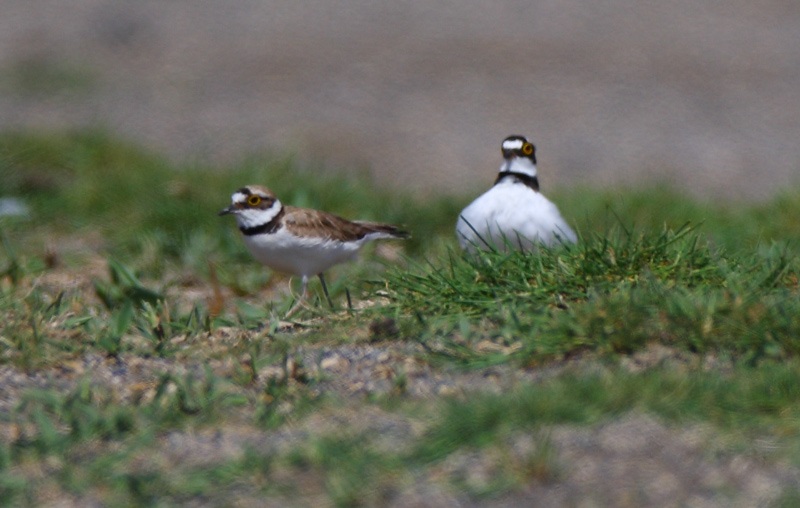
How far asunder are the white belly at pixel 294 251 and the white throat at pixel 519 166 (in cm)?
99

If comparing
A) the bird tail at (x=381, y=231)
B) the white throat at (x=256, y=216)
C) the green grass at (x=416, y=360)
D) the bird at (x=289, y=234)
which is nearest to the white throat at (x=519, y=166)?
the bird tail at (x=381, y=231)

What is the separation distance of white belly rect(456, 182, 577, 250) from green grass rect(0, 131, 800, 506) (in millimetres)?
553

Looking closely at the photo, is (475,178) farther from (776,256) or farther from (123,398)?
(123,398)

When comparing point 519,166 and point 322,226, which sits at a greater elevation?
point 519,166

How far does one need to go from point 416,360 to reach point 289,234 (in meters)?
1.58

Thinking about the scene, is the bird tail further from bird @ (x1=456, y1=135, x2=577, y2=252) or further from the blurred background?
the blurred background

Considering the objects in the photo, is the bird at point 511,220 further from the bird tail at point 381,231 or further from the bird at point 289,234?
the bird at point 289,234

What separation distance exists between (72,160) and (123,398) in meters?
5.40

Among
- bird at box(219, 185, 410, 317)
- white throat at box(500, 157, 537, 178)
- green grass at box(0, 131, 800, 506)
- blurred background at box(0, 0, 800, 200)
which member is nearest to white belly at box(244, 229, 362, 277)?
bird at box(219, 185, 410, 317)

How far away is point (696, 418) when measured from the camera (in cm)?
409

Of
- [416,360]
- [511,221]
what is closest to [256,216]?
[511,221]

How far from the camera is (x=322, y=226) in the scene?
6457mm

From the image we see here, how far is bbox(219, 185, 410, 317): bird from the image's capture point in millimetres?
6297

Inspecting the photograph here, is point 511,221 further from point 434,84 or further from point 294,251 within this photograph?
point 434,84
